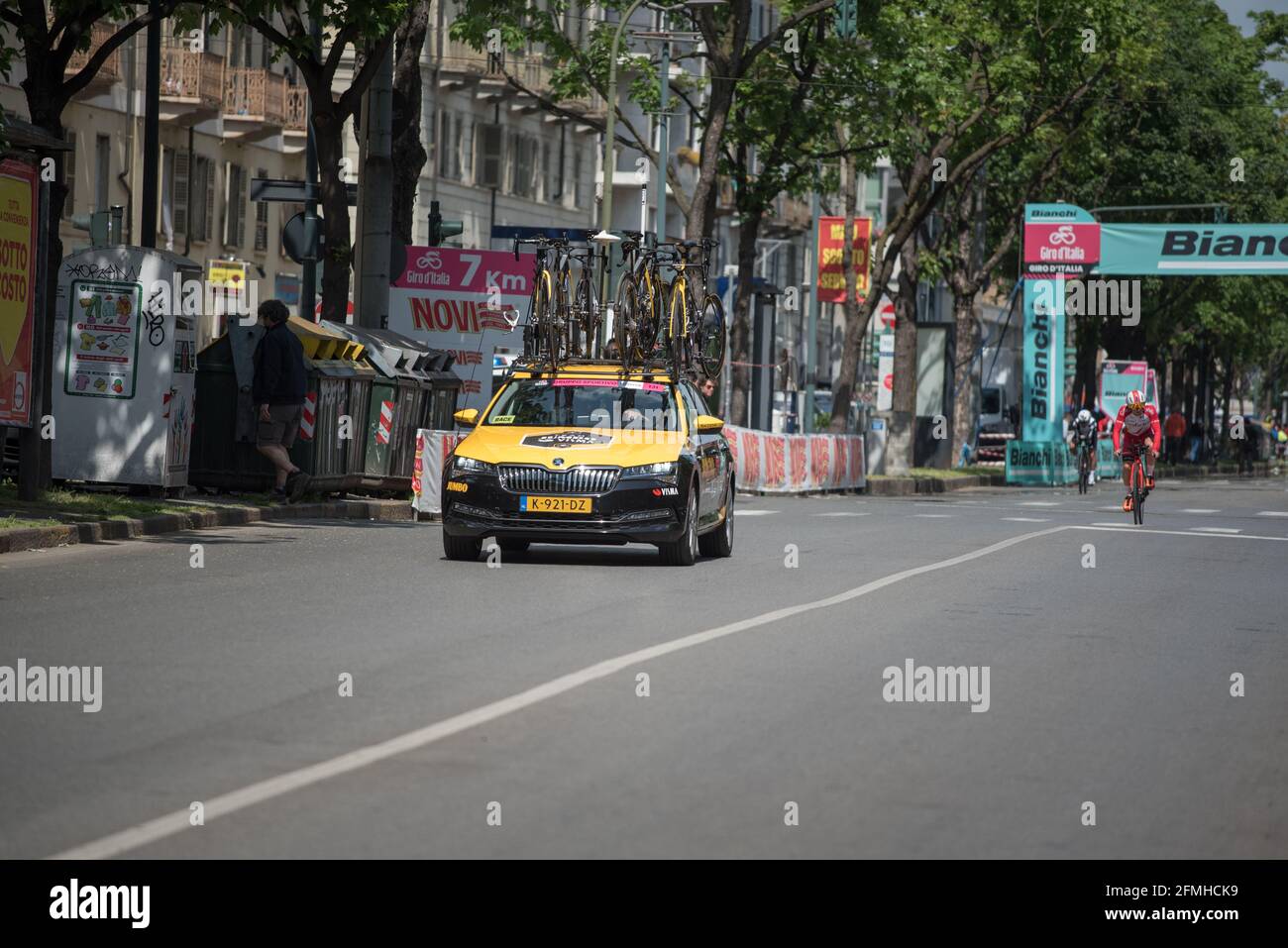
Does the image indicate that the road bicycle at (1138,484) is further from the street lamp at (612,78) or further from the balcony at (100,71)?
the balcony at (100,71)

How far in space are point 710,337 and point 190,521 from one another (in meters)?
7.21

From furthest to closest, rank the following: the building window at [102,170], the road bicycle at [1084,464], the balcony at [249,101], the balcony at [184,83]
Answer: the balcony at [249,101]
the balcony at [184,83]
the road bicycle at [1084,464]
the building window at [102,170]

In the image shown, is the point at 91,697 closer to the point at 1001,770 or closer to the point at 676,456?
the point at 1001,770

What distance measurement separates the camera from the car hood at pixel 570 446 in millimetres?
18719

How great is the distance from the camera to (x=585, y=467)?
1862 centimetres

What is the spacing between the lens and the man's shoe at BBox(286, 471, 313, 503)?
24.9 meters

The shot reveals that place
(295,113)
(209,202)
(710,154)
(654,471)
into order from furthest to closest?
(295,113), (209,202), (710,154), (654,471)

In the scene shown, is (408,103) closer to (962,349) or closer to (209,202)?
(209,202)

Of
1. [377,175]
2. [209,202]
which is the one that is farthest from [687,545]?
[209,202]

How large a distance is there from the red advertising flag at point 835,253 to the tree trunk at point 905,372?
318 centimetres

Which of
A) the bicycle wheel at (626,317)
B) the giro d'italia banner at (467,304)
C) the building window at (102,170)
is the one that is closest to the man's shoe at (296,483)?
the bicycle wheel at (626,317)

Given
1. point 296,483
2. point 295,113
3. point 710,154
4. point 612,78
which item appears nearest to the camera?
point 296,483

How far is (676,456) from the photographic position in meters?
18.9
